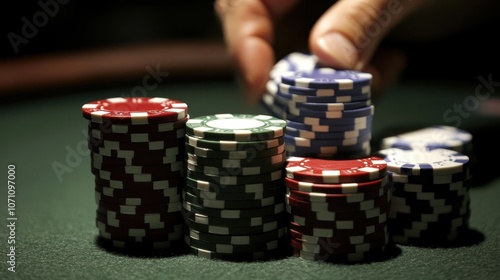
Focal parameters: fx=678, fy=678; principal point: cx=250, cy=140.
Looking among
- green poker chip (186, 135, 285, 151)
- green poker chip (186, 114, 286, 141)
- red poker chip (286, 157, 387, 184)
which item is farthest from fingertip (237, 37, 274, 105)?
green poker chip (186, 135, 285, 151)

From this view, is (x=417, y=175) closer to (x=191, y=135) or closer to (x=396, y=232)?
(x=396, y=232)

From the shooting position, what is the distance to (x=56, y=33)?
566cm

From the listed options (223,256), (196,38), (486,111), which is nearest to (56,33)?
(196,38)

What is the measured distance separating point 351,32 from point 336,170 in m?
0.85

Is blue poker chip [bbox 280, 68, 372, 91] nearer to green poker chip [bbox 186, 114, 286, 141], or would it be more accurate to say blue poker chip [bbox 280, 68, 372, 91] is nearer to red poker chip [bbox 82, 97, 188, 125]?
green poker chip [bbox 186, 114, 286, 141]

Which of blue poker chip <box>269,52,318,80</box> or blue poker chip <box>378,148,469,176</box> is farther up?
blue poker chip <box>269,52,318,80</box>

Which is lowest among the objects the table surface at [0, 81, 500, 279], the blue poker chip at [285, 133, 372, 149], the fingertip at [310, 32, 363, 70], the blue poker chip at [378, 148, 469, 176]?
the table surface at [0, 81, 500, 279]

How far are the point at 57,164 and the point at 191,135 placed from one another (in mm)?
1349

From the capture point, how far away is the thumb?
2932 millimetres

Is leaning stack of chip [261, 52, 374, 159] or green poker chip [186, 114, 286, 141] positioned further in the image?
leaning stack of chip [261, 52, 374, 159]

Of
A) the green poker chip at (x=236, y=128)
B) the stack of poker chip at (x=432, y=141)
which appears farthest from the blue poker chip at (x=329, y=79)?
the stack of poker chip at (x=432, y=141)

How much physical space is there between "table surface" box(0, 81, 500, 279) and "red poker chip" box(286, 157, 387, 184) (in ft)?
0.93

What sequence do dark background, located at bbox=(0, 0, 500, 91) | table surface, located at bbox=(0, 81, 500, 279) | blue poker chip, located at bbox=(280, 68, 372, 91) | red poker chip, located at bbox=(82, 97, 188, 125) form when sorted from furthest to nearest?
dark background, located at bbox=(0, 0, 500, 91) < blue poker chip, located at bbox=(280, 68, 372, 91) < red poker chip, located at bbox=(82, 97, 188, 125) < table surface, located at bbox=(0, 81, 500, 279)

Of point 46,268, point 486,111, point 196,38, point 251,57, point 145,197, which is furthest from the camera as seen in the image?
point 196,38
